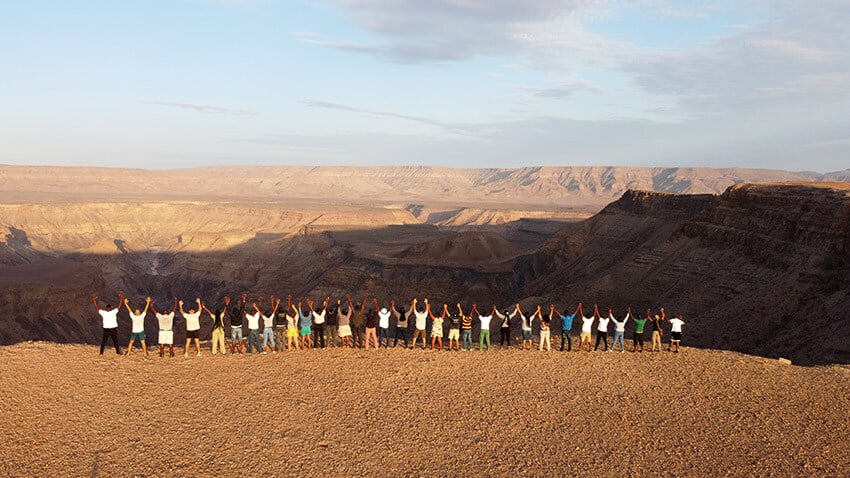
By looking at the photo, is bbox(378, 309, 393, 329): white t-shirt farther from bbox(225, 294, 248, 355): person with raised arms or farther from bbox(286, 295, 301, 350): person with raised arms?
bbox(225, 294, 248, 355): person with raised arms

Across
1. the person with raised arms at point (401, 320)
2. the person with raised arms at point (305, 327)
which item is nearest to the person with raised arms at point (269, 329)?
the person with raised arms at point (305, 327)

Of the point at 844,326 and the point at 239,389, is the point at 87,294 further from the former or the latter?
the point at 844,326

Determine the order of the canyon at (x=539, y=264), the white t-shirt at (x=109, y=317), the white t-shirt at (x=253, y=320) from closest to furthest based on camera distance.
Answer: the white t-shirt at (x=109, y=317), the white t-shirt at (x=253, y=320), the canyon at (x=539, y=264)

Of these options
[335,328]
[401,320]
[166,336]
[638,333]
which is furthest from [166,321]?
[638,333]

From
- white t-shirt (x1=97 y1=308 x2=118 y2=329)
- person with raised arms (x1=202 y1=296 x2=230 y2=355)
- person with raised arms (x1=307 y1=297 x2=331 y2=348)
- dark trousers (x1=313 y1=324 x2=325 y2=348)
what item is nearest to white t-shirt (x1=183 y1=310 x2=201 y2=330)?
person with raised arms (x1=202 y1=296 x2=230 y2=355)

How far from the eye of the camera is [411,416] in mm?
12070

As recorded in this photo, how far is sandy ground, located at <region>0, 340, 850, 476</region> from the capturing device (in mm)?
10047

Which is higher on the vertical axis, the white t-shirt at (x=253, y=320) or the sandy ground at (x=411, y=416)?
the white t-shirt at (x=253, y=320)

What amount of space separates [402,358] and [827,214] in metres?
26.1

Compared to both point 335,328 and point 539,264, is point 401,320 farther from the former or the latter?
point 539,264

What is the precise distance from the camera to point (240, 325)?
52.7 feet

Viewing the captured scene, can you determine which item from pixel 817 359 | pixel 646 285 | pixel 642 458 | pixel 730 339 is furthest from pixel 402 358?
pixel 646 285

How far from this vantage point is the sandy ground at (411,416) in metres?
10.0

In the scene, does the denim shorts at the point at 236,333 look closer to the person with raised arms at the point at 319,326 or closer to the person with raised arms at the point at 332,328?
the person with raised arms at the point at 319,326
